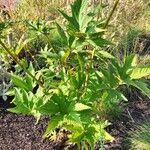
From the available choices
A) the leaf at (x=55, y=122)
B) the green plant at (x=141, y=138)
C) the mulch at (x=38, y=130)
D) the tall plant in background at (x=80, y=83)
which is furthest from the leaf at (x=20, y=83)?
the green plant at (x=141, y=138)

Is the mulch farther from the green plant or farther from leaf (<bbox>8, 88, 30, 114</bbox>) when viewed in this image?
leaf (<bbox>8, 88, 30, 114</bbox>)

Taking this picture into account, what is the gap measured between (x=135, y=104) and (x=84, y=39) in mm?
1702

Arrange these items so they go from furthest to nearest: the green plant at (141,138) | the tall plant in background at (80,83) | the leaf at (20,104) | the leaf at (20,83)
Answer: the green plant at (141,138) → the leaf at (20,83) → the leaf at (20,104) → the tall plant in background at (80,83)

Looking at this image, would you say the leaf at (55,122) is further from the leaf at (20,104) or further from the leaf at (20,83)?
the leaf at (20,83)

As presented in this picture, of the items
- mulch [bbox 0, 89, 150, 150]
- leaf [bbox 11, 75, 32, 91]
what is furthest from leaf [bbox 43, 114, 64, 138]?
mulch [bbox 0, 89, 150, 150]

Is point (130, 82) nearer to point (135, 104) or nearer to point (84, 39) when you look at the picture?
point (84, 39)

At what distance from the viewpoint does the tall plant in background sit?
81.0 inches

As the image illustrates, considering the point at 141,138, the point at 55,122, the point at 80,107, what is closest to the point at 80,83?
the point at 80,107

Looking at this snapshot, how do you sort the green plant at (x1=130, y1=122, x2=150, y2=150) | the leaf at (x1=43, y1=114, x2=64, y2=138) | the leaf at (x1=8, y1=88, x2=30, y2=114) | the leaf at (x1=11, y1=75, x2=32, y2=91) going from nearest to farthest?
the leaf at (x1=43, y1=114, x2=64, y2=138)
the leaf at (x1=8, y1=88, x2=30, y2=114)
the leaf at (x1=11, y1=75, x2=32, y2=91)
the green plant at (x1=130, y1=122, x2=150, y2=150)

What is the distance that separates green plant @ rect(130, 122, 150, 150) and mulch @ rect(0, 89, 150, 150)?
56mm

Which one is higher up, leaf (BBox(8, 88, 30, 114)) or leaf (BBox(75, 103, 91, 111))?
leaf (BBox(75, 103, 91, 111))

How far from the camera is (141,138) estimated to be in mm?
3080

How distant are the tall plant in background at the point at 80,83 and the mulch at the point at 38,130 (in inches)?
21.7

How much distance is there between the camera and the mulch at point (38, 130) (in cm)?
310
